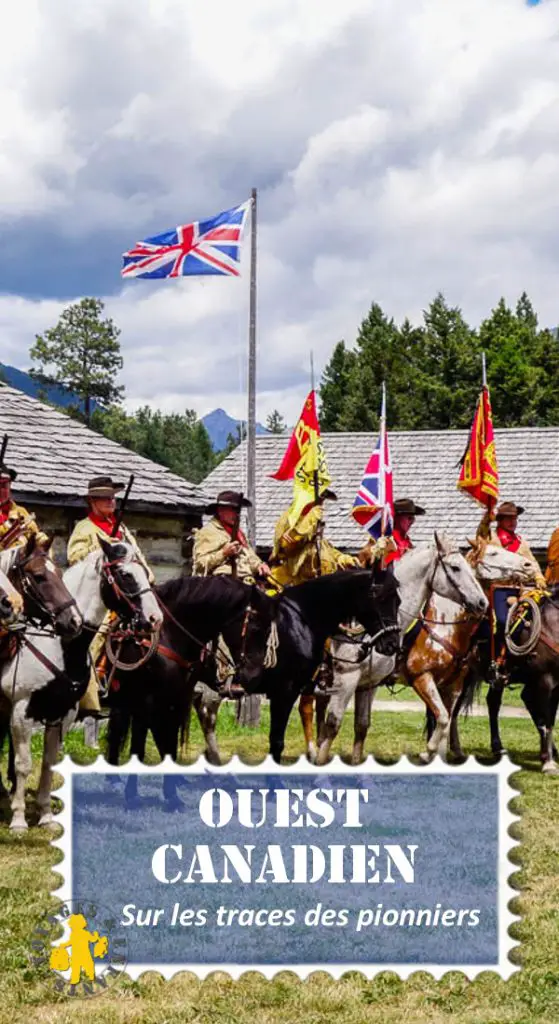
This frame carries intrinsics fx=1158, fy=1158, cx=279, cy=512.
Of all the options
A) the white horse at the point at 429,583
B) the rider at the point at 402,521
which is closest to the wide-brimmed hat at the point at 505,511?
the rider at the point at 402,521

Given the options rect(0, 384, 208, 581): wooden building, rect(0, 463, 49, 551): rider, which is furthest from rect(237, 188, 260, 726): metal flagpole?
rect(0, 463, 49, 551): rider

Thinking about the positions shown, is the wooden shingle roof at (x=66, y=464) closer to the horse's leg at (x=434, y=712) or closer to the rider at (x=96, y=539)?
the rider at (x=96, y=539)

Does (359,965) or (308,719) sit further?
(308,719)

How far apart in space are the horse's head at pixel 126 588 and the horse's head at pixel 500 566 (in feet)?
13.9

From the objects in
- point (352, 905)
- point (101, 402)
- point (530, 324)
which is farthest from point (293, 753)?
point (101, 402)

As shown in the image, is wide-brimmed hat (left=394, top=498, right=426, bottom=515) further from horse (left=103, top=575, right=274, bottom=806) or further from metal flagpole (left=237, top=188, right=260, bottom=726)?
metal flagpole (left=237, top=188, right=260, bottom=726)

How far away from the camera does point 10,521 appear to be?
9.89 m

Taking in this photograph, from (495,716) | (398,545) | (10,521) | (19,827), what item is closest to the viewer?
(19,827)

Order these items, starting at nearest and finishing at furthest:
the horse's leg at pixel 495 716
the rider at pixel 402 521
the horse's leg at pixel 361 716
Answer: the horse's leg at pixel 361 716 < the rider at pixel 402 521 < the horse's leg at pixel 495 716

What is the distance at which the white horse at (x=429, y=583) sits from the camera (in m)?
10.9

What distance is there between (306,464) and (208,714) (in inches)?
106

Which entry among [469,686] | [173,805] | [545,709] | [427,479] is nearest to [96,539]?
[173,805]

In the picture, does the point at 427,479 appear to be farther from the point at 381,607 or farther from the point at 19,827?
the point at 19,827

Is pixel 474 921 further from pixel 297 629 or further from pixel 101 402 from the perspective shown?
pixel 101 402
